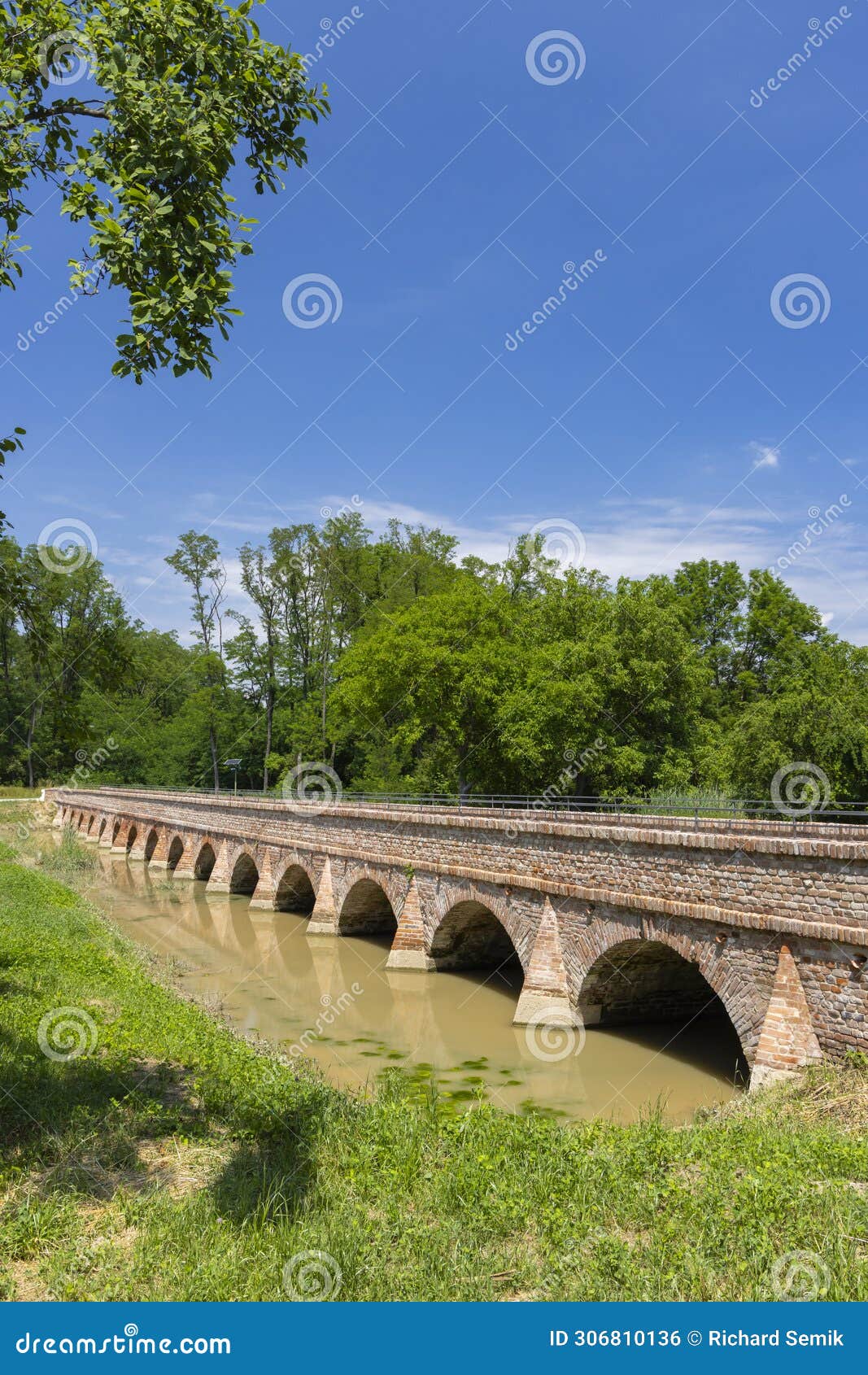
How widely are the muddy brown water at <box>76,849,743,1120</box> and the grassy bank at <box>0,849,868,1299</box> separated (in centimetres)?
262

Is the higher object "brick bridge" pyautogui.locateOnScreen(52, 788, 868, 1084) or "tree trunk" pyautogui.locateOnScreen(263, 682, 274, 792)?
"tree trunk" pyautogui.locateOnScreen(263, 682, 274, 792)

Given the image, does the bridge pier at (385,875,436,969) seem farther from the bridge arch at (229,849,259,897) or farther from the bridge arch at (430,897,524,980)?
the bridge arch at (229,849,259,897)

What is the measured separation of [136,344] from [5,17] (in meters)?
2.15

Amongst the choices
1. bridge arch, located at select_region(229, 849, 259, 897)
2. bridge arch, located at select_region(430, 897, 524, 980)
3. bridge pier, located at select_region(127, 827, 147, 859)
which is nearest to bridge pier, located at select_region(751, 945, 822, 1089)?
bridge arch, located at select_region(430, 897, 524, 980)

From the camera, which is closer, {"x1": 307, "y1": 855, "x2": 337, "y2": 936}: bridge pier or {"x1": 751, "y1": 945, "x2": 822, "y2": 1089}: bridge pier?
{"x1": 751, "y1": 945, "x2": 822, "y2": 1089}: bridge pier

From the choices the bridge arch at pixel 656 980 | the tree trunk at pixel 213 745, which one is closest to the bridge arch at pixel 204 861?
the tree trunk at pixel 213 745

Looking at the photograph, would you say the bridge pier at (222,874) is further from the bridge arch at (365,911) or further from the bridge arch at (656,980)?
the bridge arch at (656,980)

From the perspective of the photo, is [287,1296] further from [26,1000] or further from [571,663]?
[571,663]

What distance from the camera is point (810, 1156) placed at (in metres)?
7.06

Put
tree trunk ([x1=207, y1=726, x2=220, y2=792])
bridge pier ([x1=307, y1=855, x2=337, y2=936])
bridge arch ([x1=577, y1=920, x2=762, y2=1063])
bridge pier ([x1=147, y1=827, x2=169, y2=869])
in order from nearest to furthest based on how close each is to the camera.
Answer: bridge arch ([x1=577, y1=920, x2=762, y2=1063])
bridge pier ([x1=307, y1=855, x2=337, y2=936])
bridge pier ([x1=147, y1=827, x2=169, y2=869])
tree trunk ([x1=207, y1=726, x2=220, y2=792])

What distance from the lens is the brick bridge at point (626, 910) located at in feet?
31.8

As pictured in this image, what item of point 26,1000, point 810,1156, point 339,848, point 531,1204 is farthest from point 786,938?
point 339,848

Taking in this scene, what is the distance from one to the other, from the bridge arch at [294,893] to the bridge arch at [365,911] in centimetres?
404

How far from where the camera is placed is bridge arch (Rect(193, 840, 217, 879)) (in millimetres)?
35344
